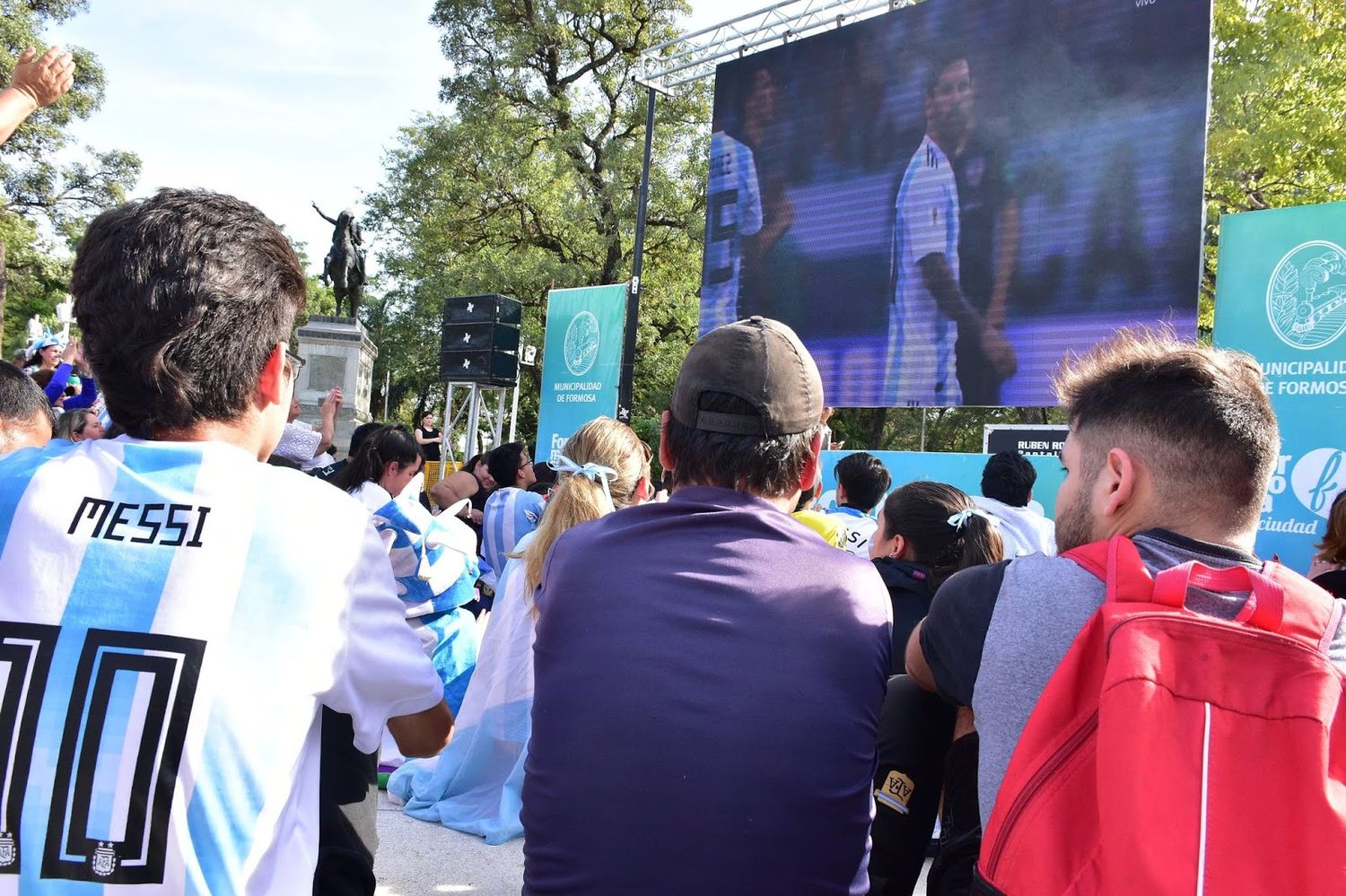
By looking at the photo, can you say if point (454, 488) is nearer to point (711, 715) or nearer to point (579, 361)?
point (711, 715)

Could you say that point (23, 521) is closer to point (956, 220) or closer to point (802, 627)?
point (802, 627)

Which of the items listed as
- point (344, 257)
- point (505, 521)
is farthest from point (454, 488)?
point (344, 257)

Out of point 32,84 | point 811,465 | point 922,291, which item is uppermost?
point 922,291

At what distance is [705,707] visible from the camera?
1354mm

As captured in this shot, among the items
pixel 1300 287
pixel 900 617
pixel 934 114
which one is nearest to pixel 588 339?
pixel 934 114

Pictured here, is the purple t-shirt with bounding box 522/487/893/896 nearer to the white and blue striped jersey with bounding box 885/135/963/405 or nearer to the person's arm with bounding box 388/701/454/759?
the person's arm with bounding box 388/701/454/759

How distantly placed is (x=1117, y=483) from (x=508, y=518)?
3.82 metres

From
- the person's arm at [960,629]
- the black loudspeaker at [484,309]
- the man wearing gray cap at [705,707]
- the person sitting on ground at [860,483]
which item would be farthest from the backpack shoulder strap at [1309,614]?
the black loudspeaker at [484,309]

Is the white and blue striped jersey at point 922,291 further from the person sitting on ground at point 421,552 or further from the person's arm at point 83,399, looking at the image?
the person's arm at point 83,399

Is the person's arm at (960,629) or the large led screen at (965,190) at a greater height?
the large led screen at (965,190)

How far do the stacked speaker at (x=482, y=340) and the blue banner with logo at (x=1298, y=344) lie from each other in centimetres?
892

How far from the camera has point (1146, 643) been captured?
1009 millimetres

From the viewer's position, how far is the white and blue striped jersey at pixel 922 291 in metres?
8.80

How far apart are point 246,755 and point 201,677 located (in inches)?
4.1
